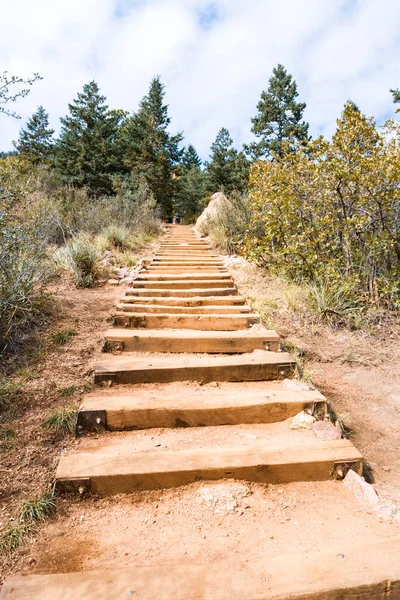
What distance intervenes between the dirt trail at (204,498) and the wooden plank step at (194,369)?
0.01 meters

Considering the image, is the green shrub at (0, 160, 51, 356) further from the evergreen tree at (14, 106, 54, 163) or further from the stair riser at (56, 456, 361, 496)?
the evergreen tree at (14, 106, 54, 163)

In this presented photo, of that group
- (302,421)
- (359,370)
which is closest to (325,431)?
(302,421)

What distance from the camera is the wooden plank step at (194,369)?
259 cm

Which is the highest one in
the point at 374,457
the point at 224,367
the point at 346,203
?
the point at 346,203

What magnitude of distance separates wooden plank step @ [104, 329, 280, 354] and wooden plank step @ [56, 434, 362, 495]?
4.04 ft

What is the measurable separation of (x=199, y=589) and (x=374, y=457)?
141cm

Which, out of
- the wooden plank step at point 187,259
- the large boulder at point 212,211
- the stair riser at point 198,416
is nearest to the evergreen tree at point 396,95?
the large boulder at point 212,211

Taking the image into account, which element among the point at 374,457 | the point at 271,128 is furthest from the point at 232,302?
the point at 271,128

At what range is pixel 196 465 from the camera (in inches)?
70.1

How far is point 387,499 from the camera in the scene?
5.43 ft

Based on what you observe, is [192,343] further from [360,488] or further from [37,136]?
[37,136]

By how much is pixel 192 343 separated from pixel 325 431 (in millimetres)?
1432

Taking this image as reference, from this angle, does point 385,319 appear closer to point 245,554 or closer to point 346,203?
point 346,203

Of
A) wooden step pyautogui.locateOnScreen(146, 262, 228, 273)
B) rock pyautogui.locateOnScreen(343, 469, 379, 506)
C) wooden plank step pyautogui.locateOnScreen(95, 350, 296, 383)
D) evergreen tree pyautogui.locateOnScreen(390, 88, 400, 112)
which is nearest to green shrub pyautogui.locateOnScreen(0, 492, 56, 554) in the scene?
wooden plank step pyautogui.locateOnScreen(95, 350, 296, 383)
